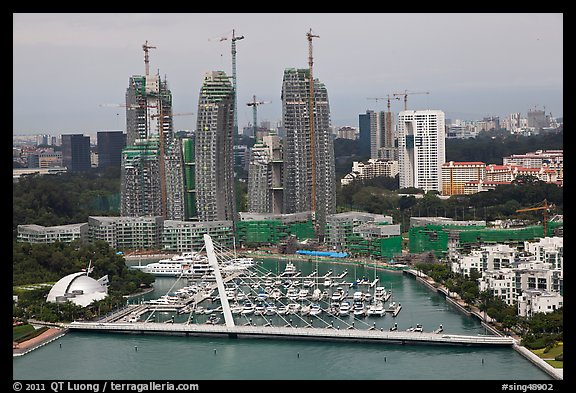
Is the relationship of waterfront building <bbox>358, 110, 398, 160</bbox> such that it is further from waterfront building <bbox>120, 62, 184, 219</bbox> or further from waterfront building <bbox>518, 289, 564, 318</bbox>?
waterfront building <bbox>518, 289, 564, 318</bbox>

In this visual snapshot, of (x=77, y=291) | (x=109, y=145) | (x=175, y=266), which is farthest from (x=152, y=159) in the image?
(x=109, y=145)

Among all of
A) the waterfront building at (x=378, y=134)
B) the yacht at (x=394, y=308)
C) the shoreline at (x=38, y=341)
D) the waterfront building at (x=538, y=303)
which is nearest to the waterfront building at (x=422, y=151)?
the waterfront building at (x=378, y=134)

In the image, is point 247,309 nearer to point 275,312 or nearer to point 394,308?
point 275,312

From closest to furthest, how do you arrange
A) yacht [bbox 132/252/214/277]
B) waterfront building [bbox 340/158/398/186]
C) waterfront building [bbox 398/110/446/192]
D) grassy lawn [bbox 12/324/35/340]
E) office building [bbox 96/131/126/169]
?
grassy lawn [bbox 12/324/35/340]
yacht [bbox 132/252/214/277]
waterfront building [bbox 398/110/446/192]
waterfront building [bbox 340/158/398/186]
office building [bbox 96/131/126/169]

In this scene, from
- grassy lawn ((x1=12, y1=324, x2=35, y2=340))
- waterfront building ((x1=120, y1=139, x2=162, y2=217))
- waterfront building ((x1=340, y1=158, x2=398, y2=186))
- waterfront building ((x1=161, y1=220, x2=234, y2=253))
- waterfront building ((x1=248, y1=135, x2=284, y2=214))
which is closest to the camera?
Result: grassy lawn ((x1=12, y1=324, x2=35, y2=340))

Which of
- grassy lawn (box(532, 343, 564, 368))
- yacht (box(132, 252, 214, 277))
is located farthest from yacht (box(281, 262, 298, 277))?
grassy lawn (box(532, 343, 564, 368))

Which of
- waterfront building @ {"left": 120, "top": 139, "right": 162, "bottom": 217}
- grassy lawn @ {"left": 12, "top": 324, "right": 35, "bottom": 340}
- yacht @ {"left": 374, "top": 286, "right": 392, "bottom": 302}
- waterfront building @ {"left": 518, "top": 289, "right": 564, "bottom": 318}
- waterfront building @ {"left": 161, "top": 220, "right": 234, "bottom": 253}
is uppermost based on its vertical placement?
waterfront building @ {"left": 120, "top": 139, "right": 162, "bottom": 217}
